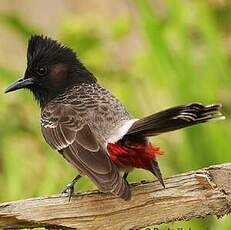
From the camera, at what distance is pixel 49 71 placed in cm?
411

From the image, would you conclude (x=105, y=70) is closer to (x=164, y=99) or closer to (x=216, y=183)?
Result: (x=164, y=99)

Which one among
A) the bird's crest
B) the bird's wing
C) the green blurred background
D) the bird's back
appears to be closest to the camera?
the bird's wing

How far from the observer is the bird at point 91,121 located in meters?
3.33

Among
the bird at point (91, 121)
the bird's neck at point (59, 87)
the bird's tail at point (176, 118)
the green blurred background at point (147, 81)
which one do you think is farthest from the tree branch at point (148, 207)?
the green blurred background at point (147, 81)

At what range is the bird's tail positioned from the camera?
10.7 ft

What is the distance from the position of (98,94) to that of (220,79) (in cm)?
156

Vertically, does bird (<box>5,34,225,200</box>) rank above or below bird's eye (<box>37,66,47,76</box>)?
below

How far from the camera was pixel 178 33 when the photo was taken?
5219 mm

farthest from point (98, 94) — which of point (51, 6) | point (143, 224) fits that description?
point (51, 6)

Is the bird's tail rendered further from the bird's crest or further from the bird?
the bird's crest

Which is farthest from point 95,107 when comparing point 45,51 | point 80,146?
point 45,51

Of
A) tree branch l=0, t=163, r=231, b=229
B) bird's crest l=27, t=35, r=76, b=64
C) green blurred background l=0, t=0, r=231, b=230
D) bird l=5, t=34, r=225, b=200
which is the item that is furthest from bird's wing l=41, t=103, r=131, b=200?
green blurred background l=0, t=0, r=231, b=230

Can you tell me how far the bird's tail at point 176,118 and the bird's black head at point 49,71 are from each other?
0.74 m

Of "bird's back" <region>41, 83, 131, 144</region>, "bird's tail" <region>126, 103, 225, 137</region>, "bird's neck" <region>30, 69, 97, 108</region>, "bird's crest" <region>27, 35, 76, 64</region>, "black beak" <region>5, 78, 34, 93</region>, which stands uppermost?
"bird's crest" <region>27, 35, 76, 64</region>
